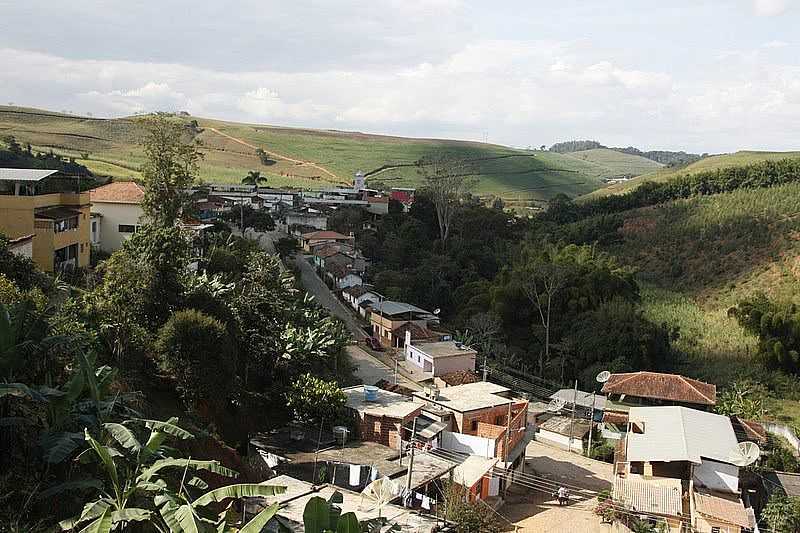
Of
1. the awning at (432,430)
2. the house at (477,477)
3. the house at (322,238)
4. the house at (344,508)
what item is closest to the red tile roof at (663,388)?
the awning at (432,430)

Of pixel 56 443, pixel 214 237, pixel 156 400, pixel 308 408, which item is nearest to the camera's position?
pixel 56 443

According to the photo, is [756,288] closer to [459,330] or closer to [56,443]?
[459,330]

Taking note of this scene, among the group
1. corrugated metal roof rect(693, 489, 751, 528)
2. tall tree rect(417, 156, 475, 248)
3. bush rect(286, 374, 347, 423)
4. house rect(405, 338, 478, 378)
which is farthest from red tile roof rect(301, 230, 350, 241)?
corrugated metal roof rect(693, 489, 751, 528)

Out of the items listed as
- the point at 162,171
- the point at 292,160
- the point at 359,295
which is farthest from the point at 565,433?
the point at 292,160

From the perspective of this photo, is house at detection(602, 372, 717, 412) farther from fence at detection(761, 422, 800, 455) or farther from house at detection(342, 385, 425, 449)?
house at detection(342, 385, 425, 449)

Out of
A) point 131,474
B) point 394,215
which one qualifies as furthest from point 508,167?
point 131,474

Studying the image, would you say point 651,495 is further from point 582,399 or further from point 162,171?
point 162,171

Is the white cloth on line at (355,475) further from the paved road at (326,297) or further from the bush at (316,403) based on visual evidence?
the paved road at (326,297)
